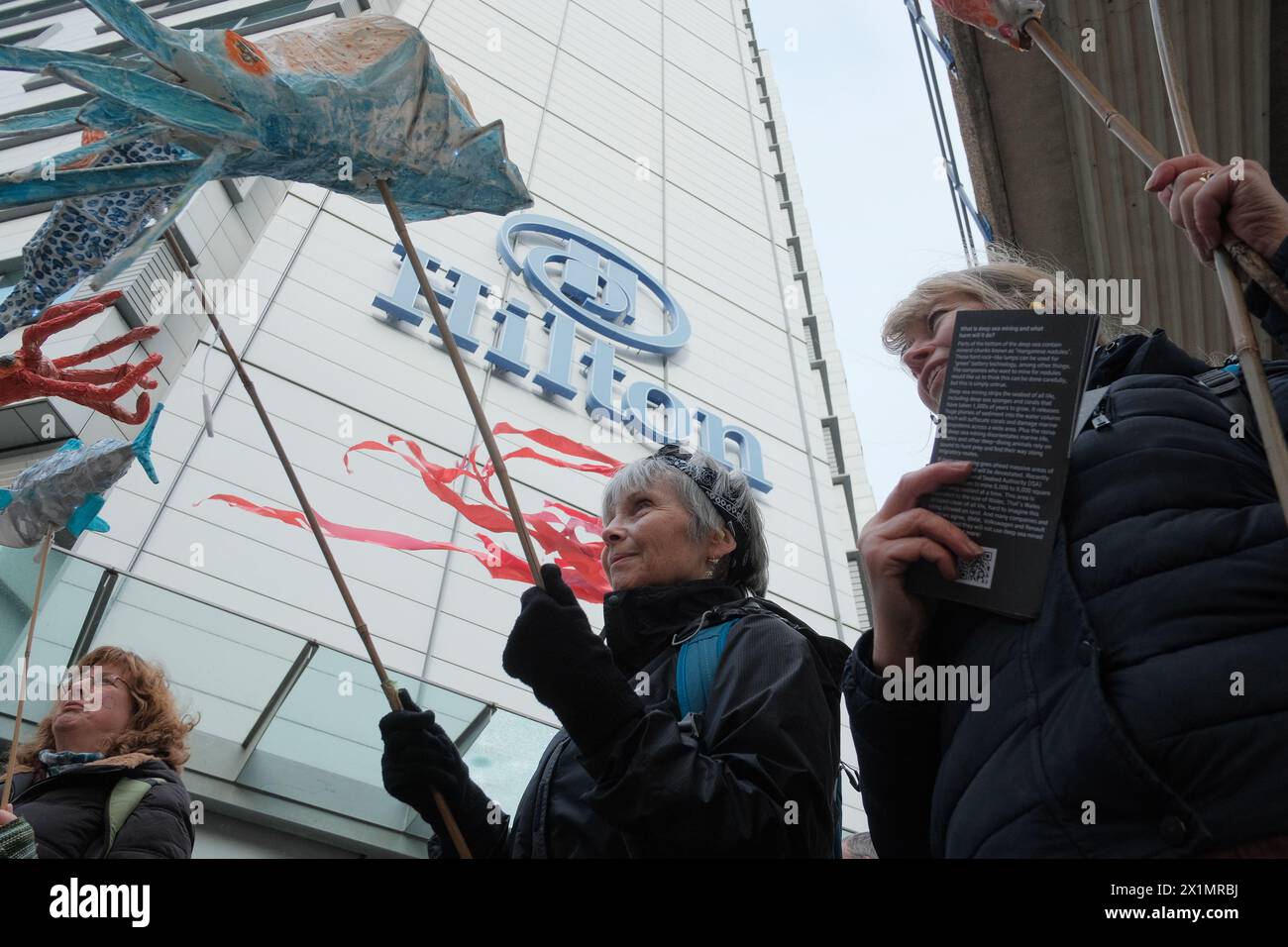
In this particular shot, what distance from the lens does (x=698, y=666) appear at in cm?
196

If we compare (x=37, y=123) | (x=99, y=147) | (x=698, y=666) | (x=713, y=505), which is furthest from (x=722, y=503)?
(x=37, y=123)

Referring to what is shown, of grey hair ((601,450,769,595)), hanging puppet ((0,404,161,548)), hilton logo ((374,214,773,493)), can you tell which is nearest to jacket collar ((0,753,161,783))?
hanging puppet ((0,404,161,548))

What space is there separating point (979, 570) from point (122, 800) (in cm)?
206

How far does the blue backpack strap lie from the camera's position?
1924mm

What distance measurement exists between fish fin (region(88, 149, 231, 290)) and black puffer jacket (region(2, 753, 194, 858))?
1.35 meters

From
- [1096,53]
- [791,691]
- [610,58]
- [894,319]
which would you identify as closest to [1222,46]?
[1096,53]

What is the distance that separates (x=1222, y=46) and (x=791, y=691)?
11.2 ft

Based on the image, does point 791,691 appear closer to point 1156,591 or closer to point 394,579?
point 1156,591

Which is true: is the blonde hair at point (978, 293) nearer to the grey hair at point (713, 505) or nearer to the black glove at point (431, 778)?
the grey hair at point (713, 505)

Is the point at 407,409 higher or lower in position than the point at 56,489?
higher

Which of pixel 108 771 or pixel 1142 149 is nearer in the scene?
pixel 1142 149
